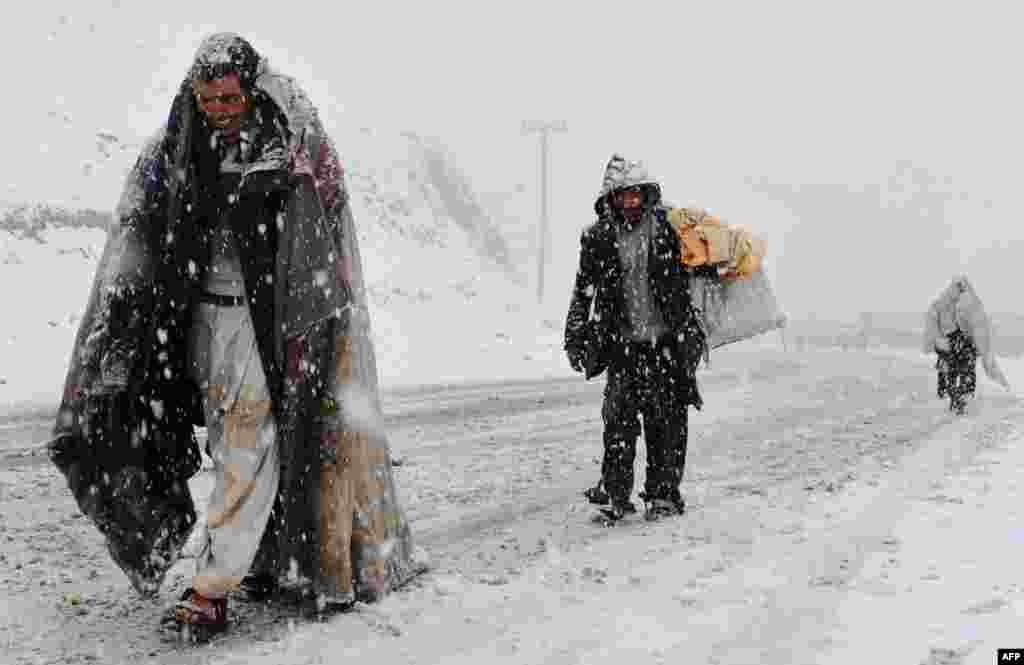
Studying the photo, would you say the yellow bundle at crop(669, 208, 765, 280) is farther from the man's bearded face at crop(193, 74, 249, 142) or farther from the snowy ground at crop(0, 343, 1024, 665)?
the man's bearded face at crop(193, 74, 249, 142)

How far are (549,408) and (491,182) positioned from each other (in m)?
60.8

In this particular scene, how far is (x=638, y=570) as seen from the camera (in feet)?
14.7

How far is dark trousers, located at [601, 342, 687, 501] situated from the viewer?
5.65 metres

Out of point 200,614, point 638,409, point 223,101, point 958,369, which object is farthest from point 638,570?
point 958,369

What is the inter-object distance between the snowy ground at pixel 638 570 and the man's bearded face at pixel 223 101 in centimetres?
173

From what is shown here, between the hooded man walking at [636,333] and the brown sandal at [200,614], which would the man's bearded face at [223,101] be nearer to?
the brown sandal at [200,614]

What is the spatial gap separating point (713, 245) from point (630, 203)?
51cm

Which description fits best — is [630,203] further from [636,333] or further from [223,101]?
[223,101]

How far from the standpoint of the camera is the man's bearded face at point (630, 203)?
5516 millimetres

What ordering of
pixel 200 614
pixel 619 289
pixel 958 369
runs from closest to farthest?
pixel 200 614
pixel 619 289
pixel 958 369

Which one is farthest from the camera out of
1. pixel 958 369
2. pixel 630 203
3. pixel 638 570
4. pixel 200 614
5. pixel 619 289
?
pixel 958 369

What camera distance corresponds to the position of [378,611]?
3.87 metres

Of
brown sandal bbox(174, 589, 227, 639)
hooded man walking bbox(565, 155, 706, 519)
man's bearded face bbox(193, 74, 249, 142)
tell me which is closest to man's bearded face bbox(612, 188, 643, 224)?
hooded man walking bbox(565, 155, 706, 519)

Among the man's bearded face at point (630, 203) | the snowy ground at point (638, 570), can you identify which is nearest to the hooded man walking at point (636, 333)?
the man's bearded face at point (630, 203)
